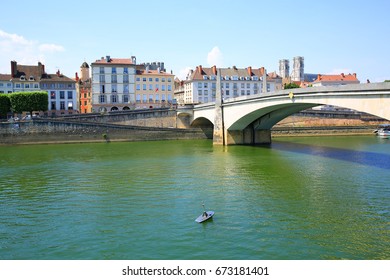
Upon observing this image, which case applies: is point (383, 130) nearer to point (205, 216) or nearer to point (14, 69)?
point (205, 216)

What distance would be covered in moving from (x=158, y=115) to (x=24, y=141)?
1933 centimetres

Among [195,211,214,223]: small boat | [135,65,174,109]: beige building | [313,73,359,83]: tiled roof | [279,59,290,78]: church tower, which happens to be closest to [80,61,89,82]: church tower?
[135,65,174,109]: beige building

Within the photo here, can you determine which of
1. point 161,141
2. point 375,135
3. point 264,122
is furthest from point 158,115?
point 375,135

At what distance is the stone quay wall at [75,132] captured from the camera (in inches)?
1975

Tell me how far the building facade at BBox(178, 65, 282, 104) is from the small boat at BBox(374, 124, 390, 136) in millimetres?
25678

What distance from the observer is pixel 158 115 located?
6106 centimetres

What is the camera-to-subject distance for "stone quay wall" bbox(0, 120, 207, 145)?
5016 centimetres

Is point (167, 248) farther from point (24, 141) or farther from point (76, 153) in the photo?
point (24, 141)

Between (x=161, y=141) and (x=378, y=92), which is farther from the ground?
(x=378, y=92)

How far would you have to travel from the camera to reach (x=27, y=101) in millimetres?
57656

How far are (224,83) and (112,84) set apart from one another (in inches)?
963

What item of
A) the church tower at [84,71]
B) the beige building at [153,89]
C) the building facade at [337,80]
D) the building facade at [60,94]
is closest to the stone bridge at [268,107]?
the beige building at [153,89]

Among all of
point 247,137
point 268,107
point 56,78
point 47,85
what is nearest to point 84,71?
point 56,78
